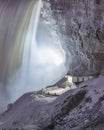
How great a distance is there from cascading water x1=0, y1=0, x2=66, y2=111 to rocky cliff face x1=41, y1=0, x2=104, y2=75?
60cm

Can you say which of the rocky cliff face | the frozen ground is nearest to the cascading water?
the rocky cliff face

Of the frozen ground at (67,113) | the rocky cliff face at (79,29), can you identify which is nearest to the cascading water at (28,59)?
the rocky cliff face at (79,29)

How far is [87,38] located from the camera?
53.1ft

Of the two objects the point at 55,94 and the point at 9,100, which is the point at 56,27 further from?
the point at 55,94

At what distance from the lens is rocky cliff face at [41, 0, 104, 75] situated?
15.5m

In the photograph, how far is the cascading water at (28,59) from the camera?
57.4ft

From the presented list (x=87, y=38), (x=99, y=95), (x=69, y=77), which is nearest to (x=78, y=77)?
(x=69, y=77)

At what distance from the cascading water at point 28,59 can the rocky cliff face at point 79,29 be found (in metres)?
0.60

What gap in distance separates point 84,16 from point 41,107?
6.07m

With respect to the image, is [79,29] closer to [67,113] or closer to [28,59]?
[28,59]

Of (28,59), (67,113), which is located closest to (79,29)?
(28,59)

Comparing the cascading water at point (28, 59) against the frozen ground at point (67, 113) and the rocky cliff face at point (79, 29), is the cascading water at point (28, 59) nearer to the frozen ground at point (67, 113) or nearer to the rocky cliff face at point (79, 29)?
the rocky cliff face at point (79, 29)

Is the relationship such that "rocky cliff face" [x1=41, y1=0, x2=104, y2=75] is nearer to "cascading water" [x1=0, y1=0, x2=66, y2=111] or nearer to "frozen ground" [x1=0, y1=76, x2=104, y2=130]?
"cascading water" [x1=0, y1=0, x2=66, y2=111]

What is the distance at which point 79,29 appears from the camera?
16281 mm
